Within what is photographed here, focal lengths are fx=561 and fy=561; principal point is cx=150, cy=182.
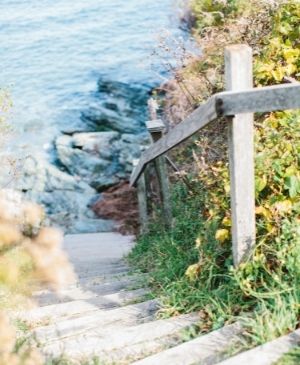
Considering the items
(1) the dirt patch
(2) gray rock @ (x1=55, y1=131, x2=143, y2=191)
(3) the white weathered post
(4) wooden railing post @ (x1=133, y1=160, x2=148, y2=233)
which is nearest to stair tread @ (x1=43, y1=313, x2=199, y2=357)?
(3) the white weathered post

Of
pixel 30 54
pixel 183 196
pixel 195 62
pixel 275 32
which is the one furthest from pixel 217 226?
pixel 30 54

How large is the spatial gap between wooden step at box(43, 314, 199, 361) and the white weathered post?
46cm

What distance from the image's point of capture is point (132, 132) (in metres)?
13.5

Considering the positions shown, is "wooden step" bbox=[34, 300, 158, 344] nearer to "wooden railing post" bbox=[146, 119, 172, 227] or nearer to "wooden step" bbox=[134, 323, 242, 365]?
"wooden step" bbox=[134, 323, 242, 365]

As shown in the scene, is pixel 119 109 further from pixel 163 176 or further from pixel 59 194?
pixel 163 176

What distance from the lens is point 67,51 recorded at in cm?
1830

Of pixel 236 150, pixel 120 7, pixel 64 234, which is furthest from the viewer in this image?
pixel 120 7

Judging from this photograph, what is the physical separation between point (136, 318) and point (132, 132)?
10427 mm

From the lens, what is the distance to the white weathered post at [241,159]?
2781 millimetres

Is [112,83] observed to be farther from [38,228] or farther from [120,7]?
[38,228]

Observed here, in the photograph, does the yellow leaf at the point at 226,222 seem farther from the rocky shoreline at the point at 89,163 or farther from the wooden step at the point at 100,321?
the rocky shoreline at the point at 89,163

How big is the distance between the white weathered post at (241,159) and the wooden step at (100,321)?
68 cm

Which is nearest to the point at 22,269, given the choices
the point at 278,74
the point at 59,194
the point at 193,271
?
the point at 193,271

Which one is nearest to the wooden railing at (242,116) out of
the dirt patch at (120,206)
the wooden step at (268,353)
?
the wooden step at (268,353)
